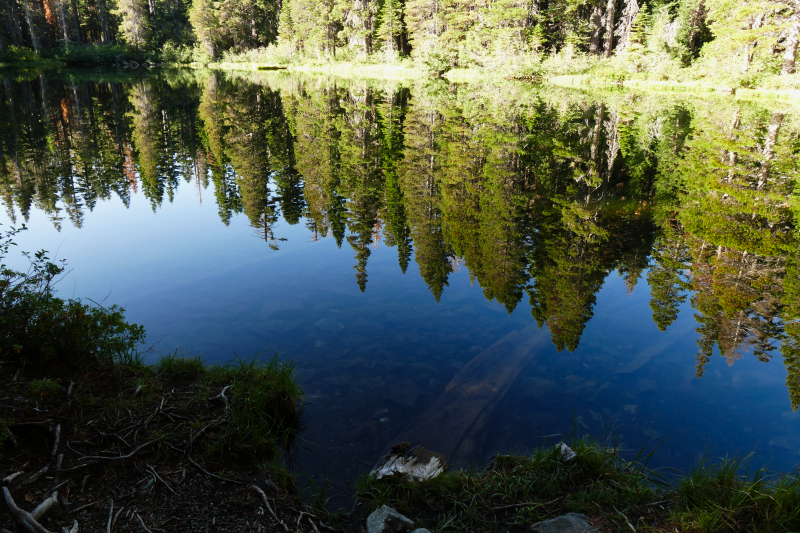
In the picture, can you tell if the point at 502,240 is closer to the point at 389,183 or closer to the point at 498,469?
the point at 389,183

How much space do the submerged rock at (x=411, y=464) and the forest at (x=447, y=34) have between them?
136ft

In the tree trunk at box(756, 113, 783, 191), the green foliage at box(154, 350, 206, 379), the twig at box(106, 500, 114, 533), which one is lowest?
the green foliage at box(154, 350, 206, 379)

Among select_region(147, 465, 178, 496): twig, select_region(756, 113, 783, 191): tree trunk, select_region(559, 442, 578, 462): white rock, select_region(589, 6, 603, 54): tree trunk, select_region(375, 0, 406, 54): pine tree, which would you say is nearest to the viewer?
select_region(147, 465, 178, 496): twig

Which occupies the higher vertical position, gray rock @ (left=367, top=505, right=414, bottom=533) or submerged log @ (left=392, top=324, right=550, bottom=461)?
gray rock @ (left=367, top=505, right=414, bottom=533)

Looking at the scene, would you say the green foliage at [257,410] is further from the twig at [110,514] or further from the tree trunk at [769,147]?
the tree trunk at [769,147]

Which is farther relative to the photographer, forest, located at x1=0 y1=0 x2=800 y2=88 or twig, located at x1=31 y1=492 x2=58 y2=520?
forest, located at x1=0 y1=0 x2=800 y2=88

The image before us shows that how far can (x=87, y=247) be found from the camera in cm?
1082

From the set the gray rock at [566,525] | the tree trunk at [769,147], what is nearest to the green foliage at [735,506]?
the gray rock at [566,525]

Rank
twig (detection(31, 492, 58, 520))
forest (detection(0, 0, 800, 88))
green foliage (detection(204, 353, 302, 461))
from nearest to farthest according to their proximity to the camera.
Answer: twig (detection(31, 492, 58, 520))
green foliage (detection(204, 353, 302, 461))
forest (detection(0, 0, 800, 88))

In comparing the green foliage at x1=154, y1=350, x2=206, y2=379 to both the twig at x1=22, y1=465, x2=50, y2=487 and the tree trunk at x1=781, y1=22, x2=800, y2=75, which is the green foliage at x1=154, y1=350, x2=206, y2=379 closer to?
the twig at x1=22, y1=465, x2=50, y2=487

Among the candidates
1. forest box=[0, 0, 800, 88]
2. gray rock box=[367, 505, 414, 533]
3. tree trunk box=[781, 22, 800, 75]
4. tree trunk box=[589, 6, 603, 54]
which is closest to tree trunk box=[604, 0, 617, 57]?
forest box=[0, 0, 800, 88]

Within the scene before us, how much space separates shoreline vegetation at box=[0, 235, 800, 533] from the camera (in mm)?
3564

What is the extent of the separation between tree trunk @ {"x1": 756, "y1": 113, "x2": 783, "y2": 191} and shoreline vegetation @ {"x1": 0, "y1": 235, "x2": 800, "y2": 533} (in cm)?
1398

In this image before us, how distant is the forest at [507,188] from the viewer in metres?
9.03
